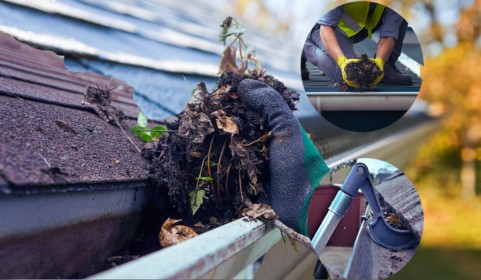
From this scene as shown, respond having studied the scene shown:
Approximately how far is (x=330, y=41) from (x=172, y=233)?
0.71 metres

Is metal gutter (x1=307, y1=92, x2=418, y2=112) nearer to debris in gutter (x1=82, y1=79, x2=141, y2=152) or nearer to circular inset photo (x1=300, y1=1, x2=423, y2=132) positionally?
circular inset photo (x1=300, y1=1, x2=423, y2=132)

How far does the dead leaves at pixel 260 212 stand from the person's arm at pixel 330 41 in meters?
0.55

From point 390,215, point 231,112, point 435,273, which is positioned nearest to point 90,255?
point 231,112

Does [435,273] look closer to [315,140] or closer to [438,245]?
[438,245]

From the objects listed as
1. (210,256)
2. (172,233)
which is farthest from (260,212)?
(210,256)

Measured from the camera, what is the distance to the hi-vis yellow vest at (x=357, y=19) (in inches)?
58.4

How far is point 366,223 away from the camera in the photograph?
137 centimetres

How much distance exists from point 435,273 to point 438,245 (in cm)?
139

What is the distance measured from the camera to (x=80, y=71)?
73.4 inches

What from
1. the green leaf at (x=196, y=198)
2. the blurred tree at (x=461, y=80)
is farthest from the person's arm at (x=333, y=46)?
the blurred tree at (x=461, y=80)

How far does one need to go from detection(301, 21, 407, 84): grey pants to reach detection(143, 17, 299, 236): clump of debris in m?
0.39

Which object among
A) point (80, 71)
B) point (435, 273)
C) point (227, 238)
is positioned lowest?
point (435, 273)

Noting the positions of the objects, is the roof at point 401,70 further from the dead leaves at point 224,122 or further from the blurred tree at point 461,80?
the blurred tree at point 461,80

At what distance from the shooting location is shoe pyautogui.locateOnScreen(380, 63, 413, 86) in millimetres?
1509
